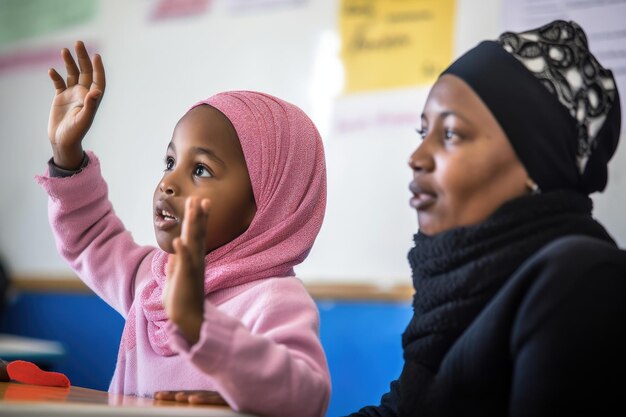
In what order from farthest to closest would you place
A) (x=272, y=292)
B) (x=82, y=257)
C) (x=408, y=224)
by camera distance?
(x=408, y=224) → (x=82, y=257) → (x=272, y=292)

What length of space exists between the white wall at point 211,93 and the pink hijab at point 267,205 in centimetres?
58

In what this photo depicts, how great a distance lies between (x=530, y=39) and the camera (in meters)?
1.08

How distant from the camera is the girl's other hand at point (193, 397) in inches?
41.2

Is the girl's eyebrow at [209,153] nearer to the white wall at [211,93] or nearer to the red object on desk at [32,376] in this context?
the red object on desk at [32,376]

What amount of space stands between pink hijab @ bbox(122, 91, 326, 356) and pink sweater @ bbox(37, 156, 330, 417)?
0.10ft

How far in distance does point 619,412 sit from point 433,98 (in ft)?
1.48

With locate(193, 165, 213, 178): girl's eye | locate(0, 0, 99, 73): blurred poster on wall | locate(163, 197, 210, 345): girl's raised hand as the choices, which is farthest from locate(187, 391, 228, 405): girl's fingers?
locate(0, 0, 99, 73): blurred poster on wall

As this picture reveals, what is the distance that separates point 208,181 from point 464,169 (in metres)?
0.43

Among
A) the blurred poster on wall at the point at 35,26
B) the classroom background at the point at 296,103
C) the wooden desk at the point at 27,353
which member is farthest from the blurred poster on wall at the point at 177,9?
the wooden desk at the point at 27,353

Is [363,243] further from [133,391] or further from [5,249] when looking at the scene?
[5,249]

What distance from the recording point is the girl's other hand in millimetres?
1046

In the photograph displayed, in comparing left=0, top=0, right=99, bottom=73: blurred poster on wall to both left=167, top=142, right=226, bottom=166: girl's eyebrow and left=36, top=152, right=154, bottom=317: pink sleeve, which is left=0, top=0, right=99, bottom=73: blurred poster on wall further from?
left=167, top=142, right=226, bottom=166: girl's eyebrow

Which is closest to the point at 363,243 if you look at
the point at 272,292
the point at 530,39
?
the point at 272,292

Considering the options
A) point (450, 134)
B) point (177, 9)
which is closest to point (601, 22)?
point (450, 134)
